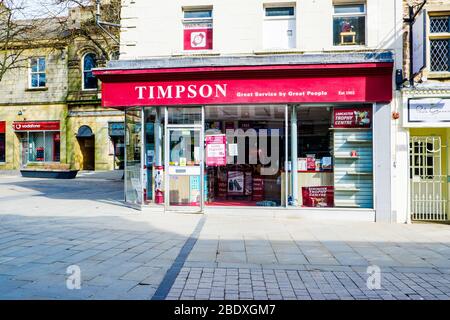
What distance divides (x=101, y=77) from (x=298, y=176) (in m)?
6.32

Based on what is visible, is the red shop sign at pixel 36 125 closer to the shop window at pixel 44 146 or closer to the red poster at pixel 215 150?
the shop window at pixel 44 146

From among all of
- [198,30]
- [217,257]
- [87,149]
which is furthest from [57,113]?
[217,257]

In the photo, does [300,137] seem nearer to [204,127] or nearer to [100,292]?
[204,127]

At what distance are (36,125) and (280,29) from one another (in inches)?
937

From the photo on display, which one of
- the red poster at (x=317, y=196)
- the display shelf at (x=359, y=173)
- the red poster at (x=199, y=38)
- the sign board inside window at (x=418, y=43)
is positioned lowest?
the red poster at (x=317, y=196)

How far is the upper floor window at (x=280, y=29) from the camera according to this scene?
35.1 feet

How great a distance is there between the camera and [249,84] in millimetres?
10125

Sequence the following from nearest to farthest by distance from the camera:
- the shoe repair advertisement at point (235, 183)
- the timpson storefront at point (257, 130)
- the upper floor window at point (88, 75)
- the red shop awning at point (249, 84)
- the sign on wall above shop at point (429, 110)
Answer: the sign on wall above shop at point (429, 110), the red shop awning at point (249, 84), the timpson storefront at point (257, 130), the shoe repair advertisement at point (235, 183), the upper floor window at point (88, 75)

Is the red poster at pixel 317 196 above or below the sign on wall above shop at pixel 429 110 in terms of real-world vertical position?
below

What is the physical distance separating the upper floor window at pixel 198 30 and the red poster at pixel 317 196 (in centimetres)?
512

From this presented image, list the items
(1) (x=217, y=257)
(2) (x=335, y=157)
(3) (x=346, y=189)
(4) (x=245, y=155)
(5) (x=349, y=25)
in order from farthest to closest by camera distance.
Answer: (4) (x=245, y=155), (5) (x=349, y=25), (2) (x=335, y=157), (3) (x=346, y=189), (1) (x=217, y=257)

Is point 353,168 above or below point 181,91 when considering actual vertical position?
below

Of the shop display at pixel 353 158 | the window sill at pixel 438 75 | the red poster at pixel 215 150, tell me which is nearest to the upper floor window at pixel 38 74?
the red poster at pixel 215 150

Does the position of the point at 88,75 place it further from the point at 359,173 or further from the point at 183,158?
the point at 359,173
